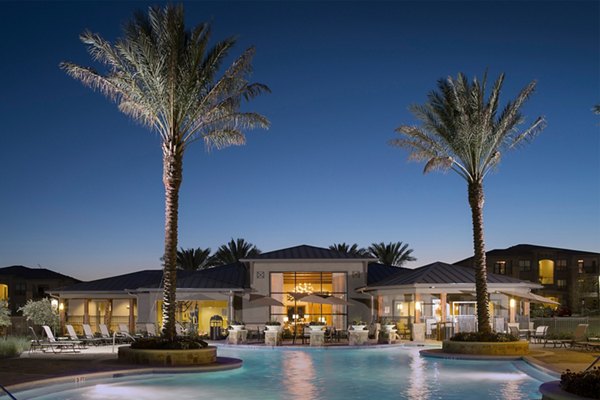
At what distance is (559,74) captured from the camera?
29.3 meters

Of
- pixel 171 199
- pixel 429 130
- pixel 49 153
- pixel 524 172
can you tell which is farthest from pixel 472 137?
pixel 49 153

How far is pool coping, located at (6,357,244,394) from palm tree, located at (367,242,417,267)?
137ft

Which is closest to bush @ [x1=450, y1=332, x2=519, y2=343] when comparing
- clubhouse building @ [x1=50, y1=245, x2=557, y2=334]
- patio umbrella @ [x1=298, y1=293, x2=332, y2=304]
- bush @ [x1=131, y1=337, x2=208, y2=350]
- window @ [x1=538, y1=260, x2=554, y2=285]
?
clubhouse building @ [x1=50, y1=245, x2=557, y2=334]

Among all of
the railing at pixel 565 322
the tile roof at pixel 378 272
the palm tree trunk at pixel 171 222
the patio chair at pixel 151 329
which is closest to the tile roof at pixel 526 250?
the tile roof at pixel 378 272

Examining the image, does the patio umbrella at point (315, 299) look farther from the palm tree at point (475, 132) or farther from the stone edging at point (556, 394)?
the stone edging at point (556, 394)

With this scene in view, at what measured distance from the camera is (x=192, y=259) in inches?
2457

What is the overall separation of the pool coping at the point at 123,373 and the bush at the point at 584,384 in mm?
10685

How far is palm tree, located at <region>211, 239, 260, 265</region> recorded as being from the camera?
2469 inches

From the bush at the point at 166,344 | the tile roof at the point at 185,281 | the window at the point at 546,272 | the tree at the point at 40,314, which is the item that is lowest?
the bush at the point at 166,344

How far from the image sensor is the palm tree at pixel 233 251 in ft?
206

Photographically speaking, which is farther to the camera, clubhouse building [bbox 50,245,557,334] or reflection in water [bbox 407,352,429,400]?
clubhouse building [bbox 50,245,557,334]

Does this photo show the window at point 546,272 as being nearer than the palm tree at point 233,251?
No

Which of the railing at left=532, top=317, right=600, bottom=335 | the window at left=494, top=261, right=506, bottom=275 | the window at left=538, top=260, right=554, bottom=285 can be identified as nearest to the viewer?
the railing at left=532, top=317, right=600, bottom=335

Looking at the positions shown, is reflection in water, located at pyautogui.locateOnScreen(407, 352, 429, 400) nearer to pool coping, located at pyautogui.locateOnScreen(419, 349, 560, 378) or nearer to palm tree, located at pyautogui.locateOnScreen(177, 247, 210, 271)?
pool coping, located at pyautogui.locateOnScreen(419, 349, 560, 378)
